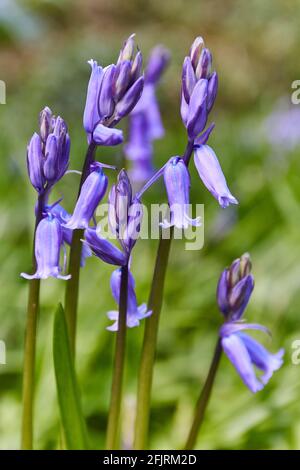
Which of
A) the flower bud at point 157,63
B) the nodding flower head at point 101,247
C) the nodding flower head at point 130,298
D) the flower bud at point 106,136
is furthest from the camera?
the flower bud at point 157,63

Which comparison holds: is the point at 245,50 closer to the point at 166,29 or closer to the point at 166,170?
the point at 166,29

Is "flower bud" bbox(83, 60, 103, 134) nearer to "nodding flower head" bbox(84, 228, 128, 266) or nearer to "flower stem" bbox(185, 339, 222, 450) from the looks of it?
"nodding flower head" bbox(84, 228, 128, 266)

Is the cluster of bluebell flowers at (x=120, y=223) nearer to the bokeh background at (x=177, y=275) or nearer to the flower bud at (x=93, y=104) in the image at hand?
the flower bud at (x=93, y=104)

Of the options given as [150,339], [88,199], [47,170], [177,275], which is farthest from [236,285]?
[177,275]

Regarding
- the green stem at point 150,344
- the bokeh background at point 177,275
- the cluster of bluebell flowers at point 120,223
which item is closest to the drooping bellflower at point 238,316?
the green stem at point 150,344

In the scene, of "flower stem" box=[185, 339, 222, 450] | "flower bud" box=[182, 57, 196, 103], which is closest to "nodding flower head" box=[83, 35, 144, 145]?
"flower bud" box=[182, 57, 196, 103]
